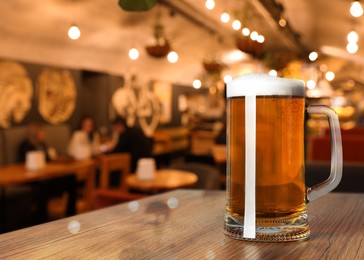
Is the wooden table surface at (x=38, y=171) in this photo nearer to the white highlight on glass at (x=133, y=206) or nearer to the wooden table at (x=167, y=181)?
the wooden table at (x=167, y=181)

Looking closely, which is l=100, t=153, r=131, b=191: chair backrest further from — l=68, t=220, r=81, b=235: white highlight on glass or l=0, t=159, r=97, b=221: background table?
l=68, t=220, r=81, b=235: white highlight on glass

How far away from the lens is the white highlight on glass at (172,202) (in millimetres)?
1085

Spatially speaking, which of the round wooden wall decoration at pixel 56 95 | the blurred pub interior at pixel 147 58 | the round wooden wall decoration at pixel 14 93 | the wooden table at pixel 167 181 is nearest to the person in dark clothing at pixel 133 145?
the blurred pub interior at pixel 147 58

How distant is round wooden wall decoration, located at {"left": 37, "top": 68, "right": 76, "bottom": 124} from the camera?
834 cm

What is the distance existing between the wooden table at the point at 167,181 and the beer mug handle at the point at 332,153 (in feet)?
10.7

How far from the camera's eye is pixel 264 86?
81 centimetres

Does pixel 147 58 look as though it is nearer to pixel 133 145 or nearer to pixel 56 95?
pixel 56 95

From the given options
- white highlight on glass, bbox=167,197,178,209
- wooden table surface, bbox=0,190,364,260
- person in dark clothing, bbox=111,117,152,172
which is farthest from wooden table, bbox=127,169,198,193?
wooden table surface, bbox=0,190,364,260

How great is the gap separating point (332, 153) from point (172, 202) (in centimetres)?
43

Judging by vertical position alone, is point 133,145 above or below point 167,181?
above

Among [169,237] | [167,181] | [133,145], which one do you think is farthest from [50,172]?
[169,237]

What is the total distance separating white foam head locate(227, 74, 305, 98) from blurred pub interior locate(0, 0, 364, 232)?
1.54m

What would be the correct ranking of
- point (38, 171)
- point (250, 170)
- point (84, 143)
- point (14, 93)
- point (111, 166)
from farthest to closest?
point (14, 93), point (84, 143), point (111, 166), point (38, 171), point (250, 170)

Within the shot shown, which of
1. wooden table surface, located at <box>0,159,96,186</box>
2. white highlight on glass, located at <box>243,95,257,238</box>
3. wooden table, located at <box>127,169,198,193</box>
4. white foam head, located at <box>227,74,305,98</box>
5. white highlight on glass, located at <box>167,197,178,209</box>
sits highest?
white foam head, located at <box>227,74,305,98</box>
